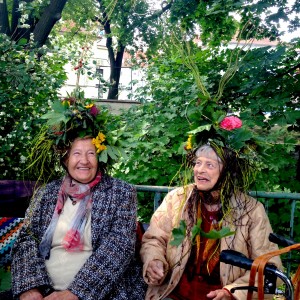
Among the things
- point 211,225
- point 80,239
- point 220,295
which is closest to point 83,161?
point 80,239

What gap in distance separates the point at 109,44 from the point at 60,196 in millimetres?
16515

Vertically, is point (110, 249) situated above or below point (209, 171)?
below

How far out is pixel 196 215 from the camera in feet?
9.41

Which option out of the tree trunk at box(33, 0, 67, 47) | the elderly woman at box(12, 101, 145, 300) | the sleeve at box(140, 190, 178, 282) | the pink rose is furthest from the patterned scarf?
the tree trunk at box(33, 0, 67, 47)

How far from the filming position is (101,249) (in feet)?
8.92

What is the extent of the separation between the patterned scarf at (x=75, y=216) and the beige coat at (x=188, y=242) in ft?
1.55

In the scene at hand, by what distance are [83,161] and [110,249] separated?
63cm

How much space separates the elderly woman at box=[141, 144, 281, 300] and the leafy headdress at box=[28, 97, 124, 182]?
637 mm

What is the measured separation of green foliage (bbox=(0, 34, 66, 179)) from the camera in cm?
388

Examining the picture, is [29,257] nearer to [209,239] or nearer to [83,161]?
[83,161]

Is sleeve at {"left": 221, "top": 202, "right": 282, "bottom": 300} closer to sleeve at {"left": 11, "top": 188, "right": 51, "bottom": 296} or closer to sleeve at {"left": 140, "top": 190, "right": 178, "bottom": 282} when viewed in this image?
sleeve at {"left": 140, "top": 190, "right": 178, "bottom": 282}

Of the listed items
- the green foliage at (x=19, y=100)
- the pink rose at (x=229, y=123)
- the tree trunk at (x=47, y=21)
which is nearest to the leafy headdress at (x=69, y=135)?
the pink rose at (x=229, y=123)

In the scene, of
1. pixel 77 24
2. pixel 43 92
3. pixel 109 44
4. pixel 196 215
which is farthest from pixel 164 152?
pixel 109 44

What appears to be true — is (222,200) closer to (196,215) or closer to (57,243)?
(196,215)
